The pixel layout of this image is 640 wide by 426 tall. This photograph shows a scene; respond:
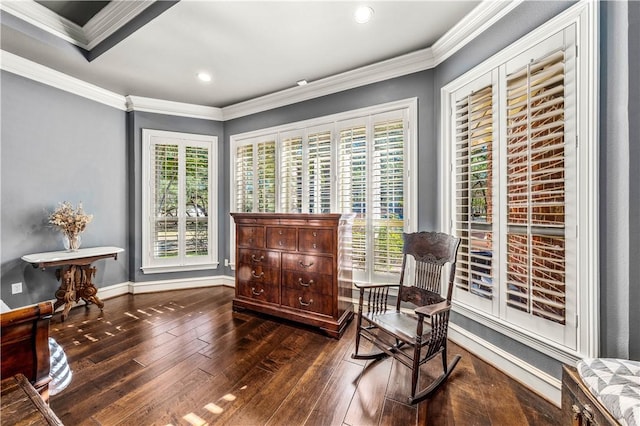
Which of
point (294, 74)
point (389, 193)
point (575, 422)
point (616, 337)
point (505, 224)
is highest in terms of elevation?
point (294, 74)

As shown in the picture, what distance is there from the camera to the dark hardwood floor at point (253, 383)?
1.57 meters

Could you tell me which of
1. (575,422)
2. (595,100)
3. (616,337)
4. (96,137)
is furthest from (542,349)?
(96,137)

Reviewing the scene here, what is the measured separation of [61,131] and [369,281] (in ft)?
13.5

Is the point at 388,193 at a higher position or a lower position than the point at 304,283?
higher

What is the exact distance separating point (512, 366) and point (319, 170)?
2.61 meters

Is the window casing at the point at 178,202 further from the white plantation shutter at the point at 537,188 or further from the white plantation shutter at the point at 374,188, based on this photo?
the white plantation shutter at the point at 537,188

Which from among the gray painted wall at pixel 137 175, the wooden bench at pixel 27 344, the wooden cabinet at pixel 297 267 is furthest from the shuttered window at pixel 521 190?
the gray painted wall at pixel 137 175

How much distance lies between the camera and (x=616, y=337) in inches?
56.6

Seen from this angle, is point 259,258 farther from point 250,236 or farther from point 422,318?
point 422,318

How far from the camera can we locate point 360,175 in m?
3.09

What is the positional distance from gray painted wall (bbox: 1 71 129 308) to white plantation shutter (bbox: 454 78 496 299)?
14.4 ft

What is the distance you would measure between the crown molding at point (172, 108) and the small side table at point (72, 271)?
82.4 inches

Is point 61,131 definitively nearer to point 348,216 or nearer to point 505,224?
point 348,216

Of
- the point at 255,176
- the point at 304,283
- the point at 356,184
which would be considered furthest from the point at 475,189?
the point at 255,176
